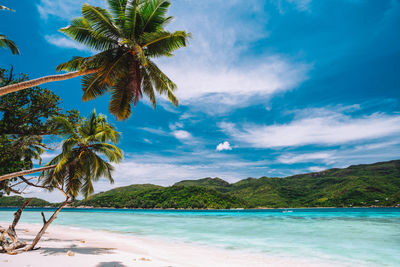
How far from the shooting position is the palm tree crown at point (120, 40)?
6.32 meters

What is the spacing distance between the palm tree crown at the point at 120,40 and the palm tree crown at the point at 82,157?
2.91 m

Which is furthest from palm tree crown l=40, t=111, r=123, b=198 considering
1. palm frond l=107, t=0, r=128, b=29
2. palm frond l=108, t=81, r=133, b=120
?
Answer: palm frond l=107, t=0, r=128, b=29

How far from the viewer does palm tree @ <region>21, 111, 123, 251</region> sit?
8750 mm

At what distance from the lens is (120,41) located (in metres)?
6.68

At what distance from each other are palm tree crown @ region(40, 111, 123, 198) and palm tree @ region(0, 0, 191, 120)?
9.55 ft

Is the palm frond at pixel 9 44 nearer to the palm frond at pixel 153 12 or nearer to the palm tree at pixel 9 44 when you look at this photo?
the palm tree at pixel 9 44

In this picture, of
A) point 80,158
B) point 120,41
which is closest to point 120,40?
point 120,41

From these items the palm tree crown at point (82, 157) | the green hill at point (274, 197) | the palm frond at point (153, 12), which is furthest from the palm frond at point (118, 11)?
the green hill at point (274, 197)

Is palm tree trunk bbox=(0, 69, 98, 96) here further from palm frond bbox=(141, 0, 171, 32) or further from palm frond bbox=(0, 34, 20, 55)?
palm frond bbox=(0, 34, 20, 55)

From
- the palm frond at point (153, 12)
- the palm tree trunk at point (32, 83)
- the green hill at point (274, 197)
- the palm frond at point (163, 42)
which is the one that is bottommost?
the green hill at point (274, 197)

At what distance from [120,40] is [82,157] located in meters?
5.13

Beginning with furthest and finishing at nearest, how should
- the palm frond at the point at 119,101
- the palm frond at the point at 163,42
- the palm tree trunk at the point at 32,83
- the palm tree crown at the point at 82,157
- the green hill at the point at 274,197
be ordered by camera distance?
the green hill at the point at 274,197 < the palm tree crown at the point at 82,157 < the palm frond at the point at 119,101 < the palm frond at the point at 163,42 < the palm tree trunk at the point at 32,83

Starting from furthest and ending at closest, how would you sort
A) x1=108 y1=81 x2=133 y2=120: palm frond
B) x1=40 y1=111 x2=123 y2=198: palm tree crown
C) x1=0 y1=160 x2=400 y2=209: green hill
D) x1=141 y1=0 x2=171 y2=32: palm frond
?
x1=0 y1=160 x2=400 y2=209: green hill
x1=40 y1=111 x2=123 y2=198: palm tree crown
x1=108 y1=81 x2=133 y2=120: palm frond
x1=141 y1=0 x2=171 y2=32: palm frond

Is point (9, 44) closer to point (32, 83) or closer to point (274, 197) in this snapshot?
point (32, 83)
